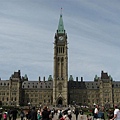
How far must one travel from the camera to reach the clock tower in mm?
133375

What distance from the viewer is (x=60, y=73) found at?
443ft

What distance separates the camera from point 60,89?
441ft

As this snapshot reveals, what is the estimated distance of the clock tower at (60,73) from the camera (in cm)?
13338

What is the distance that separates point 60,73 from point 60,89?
7748 millimetres

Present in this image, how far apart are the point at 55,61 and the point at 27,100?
27095 millimetres

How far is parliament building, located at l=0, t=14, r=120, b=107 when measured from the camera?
134 metres

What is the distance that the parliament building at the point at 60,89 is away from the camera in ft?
441

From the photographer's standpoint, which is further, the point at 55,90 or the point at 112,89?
the point at 112,89

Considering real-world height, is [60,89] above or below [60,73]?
below

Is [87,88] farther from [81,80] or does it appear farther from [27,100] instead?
[27,100]

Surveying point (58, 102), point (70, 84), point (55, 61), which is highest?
point (55, 61)

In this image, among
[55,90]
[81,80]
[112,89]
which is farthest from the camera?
[81,80]

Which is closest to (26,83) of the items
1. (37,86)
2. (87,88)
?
(37,86)

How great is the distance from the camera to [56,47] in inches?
5522
